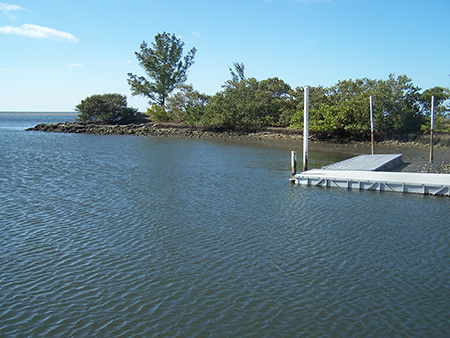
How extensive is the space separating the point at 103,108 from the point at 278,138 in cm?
3375

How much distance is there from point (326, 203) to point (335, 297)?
834cm

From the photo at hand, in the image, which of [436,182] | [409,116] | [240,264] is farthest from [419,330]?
[409,116]

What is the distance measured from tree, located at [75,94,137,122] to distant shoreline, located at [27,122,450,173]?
2.64 m

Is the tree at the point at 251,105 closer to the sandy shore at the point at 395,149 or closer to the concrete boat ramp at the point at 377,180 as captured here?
the sandy shore at the point at 395,149

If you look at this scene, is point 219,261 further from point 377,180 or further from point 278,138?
point 278,138

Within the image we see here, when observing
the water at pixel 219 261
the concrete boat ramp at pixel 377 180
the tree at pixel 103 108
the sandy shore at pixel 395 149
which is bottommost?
the water at pixel 219 261

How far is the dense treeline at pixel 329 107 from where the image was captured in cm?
4009

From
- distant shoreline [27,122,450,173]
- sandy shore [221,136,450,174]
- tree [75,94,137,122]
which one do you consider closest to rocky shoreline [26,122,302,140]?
distant shoreline [27,122,450,173]

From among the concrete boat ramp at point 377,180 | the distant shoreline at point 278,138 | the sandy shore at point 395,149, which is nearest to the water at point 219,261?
the concrete boat ramp at point 377,180

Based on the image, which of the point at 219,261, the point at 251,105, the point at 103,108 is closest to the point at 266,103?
the point at 251,105

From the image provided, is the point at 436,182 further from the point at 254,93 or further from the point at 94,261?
the point at 254,93

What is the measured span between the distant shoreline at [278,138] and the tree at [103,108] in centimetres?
264

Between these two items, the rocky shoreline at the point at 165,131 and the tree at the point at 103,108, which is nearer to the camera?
the rocky shoreline at the point at 165,131

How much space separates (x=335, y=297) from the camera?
8.69 metres
